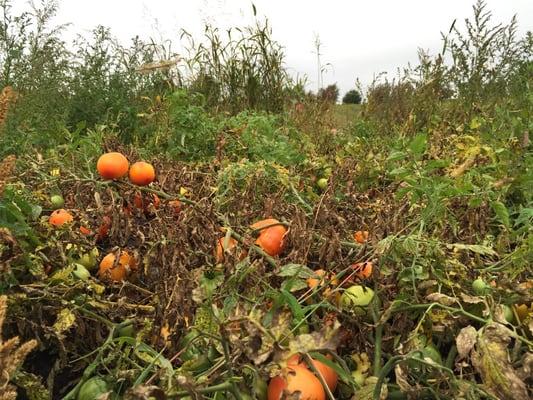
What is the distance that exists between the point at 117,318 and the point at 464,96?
345 cm

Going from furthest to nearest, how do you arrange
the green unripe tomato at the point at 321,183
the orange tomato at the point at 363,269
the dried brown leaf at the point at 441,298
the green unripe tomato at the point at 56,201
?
the green unripe tomato at the point at 321,183
the green unripe tomato at the point at 56,201
the orange tomato at the point at 363,269
the dried brown leaf at the point at 441,298

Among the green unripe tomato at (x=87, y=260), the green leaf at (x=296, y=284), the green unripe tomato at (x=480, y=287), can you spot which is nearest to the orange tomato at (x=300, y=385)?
the green leaf at (x=296, y=284)

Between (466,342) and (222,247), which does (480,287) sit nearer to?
(466,342)

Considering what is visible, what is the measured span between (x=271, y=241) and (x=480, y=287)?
0.50 m

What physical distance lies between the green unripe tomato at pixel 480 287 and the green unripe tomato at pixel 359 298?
8.7 inches

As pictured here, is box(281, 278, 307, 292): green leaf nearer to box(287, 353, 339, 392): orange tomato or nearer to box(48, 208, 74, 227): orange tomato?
box(287, 353, 339, 392): orange tomato

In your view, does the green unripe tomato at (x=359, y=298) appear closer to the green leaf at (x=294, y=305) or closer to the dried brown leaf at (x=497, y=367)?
the green leaf at (x=294, y=305)

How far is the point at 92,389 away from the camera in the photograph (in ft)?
3.46

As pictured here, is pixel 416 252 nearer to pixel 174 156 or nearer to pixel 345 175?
pixel 345 175

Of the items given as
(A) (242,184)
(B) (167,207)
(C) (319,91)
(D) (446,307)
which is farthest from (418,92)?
(D) (446,307)

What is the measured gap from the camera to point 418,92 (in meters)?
4.22

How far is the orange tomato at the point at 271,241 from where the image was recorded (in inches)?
54.3

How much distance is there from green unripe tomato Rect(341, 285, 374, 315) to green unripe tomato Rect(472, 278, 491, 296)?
0.73 feet

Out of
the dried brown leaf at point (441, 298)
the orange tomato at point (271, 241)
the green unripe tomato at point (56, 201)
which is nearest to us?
the dried brown leaf at point (441, 298)
